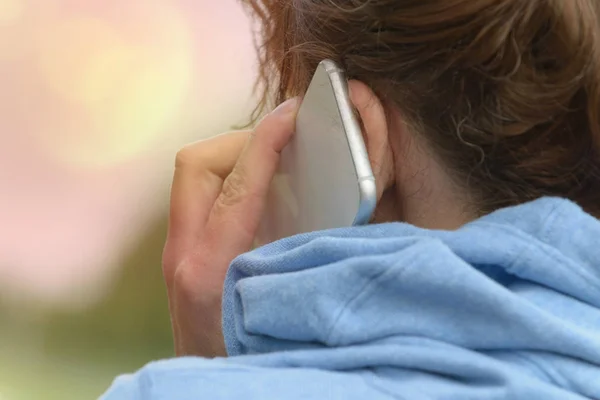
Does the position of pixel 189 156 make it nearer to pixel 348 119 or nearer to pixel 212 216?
pixel 212 216

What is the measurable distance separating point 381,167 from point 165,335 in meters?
0.78

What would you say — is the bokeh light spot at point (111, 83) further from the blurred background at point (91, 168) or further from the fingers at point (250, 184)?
the fingers at point (250, 184)

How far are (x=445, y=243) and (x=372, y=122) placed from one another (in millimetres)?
112

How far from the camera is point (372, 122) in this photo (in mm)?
420

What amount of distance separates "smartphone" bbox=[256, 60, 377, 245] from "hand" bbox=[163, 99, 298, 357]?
0.02m

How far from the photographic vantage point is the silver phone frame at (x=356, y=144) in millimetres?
390

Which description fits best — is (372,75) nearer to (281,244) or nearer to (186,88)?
(281,244)

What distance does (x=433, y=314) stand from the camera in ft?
1.10

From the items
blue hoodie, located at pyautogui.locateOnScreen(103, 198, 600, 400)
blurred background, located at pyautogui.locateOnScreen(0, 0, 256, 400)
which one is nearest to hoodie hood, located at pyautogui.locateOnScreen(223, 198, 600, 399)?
blue hoodie, located at pyautogui.locateOnScreen(103, 198, 600, 400)

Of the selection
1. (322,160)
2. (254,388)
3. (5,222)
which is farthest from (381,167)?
(5,222)

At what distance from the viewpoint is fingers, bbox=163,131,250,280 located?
2.13ft

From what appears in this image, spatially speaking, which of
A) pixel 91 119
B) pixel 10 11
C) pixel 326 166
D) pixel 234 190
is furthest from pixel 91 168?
pixel 326 166

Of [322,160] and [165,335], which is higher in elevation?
[322,160]

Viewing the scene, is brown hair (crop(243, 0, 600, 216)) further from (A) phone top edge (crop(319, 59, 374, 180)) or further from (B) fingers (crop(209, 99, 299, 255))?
(B) fingers (crop(209, 99, 299, 255))
